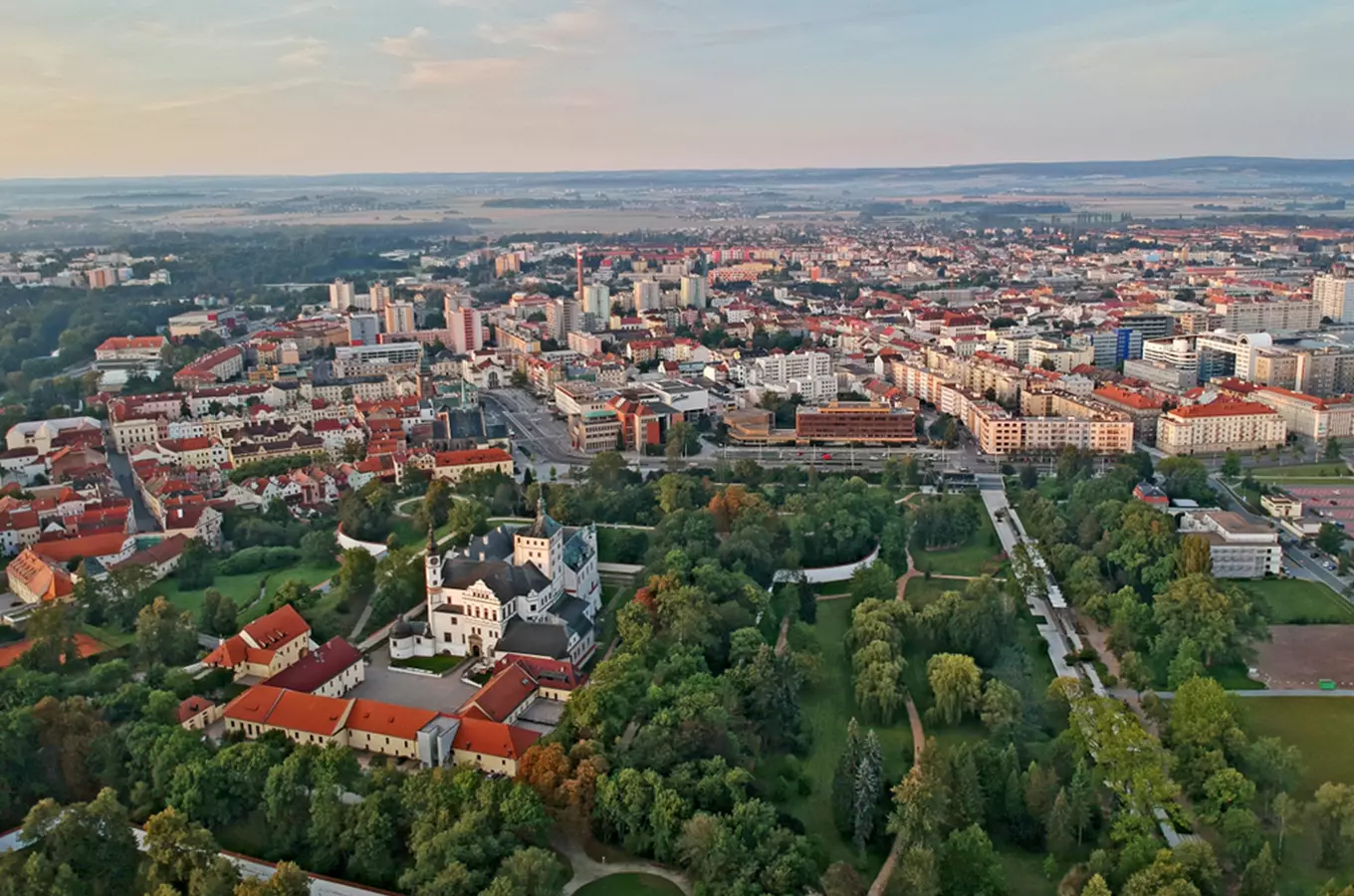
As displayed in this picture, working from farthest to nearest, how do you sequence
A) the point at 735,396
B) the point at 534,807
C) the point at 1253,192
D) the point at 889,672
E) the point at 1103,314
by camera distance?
the point at 1253,192 < the point at 1103,314 < the point at 735,396 < the point at 889,672 < the point at 534,807

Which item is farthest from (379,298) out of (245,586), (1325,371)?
(1325,371)

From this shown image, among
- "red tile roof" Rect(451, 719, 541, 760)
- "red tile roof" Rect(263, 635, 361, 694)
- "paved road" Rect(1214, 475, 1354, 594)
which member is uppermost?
"red tile roof" Rect(263, 635, 361, 694)

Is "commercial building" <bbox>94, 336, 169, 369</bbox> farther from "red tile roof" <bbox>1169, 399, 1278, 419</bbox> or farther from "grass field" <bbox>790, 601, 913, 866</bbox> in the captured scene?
"red tile roof" <bbox>1169, 399, 1278, 419</bbox>

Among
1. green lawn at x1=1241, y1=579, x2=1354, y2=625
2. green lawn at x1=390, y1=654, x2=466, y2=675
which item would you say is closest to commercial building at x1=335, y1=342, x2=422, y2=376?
green lawn at x1=390, y1=654, x2=466, y2=675

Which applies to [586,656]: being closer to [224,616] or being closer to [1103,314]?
[224,616]

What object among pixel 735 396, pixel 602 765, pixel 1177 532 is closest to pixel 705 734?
pixel 602 765
